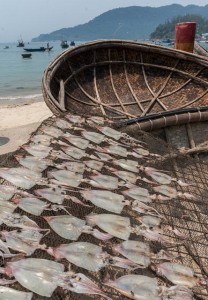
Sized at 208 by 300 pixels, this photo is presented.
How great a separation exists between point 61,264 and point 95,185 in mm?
1433

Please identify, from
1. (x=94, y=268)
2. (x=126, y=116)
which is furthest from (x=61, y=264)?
(x=126, y=116)

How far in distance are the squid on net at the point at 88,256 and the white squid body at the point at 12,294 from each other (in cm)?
46

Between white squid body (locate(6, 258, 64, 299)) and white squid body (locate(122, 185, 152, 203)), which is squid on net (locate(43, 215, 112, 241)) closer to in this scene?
white squid body (locate(6, 258, 64, 299))

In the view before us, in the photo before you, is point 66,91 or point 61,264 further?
point 66,91

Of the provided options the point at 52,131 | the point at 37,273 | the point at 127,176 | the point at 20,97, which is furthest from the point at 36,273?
the point at 20,97

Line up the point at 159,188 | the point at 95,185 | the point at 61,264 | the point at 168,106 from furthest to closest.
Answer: the point at 168,106 < the point at 159,188 < the point at 95,185 < the point at 61,264

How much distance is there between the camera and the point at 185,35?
11.4 m

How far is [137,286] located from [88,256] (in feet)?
1.61

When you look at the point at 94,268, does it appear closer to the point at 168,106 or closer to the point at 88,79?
the point at 168,106

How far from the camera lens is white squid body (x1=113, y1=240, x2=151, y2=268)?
2.85 m

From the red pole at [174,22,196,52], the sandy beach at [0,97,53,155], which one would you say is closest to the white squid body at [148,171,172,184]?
the red pole at [174,22,196,52]

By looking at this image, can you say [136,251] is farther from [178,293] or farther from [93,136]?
[93,136]

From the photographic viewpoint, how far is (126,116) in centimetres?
871

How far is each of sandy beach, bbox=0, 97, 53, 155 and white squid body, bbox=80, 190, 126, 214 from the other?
960cm
